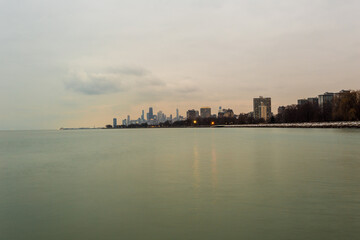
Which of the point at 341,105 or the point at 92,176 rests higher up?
the point at 341,105

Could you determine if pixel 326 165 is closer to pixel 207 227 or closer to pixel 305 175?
pixel 305 175

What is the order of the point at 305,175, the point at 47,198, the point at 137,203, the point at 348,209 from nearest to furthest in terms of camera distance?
the point at 348,209, the point at 137,203, the point at 47,198, the point at 305,175

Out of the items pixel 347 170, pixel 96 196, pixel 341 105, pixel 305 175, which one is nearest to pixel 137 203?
pixel 96 196

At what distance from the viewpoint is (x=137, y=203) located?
A: 38.3ft

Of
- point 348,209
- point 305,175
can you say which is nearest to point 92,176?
point 305,175

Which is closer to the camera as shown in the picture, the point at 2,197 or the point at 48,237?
the point at 48,237

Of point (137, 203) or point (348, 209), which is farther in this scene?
point (137, 203)

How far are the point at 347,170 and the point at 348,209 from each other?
9.62m

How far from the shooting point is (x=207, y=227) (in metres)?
8.64

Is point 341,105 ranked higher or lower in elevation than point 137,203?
higher

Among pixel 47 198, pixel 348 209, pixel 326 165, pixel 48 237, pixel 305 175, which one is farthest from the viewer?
pixel 326 165

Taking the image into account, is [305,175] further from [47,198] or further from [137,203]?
[47,198]

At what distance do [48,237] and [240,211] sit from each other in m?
6.21

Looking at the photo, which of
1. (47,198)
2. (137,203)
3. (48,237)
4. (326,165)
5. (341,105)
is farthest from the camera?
(341,105)
